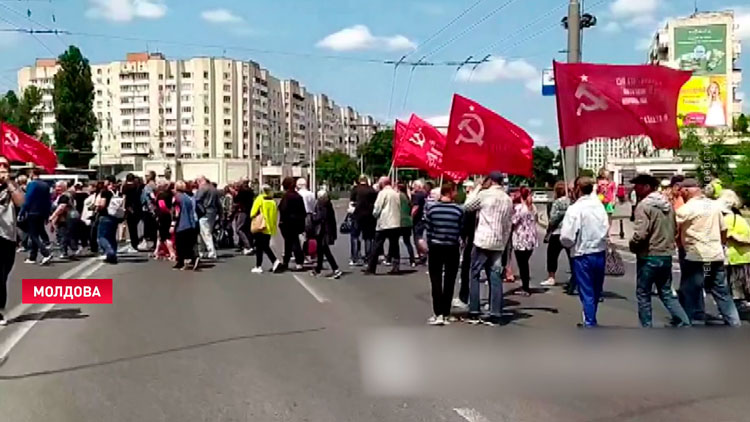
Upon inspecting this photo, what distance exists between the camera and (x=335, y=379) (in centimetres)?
735

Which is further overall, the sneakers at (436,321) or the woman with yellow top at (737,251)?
the woman with yellow top at (737,251)

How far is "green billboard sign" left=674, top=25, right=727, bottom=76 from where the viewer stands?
3462 inches

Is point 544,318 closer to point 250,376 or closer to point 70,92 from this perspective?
point 250,376

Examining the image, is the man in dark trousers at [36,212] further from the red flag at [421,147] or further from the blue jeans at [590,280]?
the blue jeans at [590,280]

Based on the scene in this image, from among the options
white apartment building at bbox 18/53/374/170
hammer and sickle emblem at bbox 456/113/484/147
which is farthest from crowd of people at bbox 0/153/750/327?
white apartment building at bbox 18/53/374/170

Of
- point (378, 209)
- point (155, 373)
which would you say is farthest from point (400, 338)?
point (378, 209)

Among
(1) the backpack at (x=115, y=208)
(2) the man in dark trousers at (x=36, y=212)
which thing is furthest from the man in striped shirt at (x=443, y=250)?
(2) the man in dark trousers at (x=36, y=212)

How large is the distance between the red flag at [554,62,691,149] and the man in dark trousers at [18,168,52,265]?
10563 millimetres

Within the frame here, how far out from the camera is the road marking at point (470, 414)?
6.15 m

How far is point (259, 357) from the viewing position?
8242 mm

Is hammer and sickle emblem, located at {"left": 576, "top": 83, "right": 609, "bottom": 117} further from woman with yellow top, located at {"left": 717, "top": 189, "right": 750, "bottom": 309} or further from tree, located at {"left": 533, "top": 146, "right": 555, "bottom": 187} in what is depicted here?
tree, located at {"left": 533, "top": 146, "right": 555, "bottom": 187}

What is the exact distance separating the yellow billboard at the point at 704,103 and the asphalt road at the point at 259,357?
71969mm

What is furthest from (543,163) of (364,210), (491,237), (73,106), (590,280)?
(590,280)

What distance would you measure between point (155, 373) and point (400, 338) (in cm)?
268
